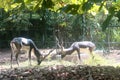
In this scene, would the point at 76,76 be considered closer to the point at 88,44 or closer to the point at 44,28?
the point at 88,44

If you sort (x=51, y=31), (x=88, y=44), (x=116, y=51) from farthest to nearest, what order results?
1. (x=51, y=31)
2. (x=116, y=51)
3. (x=88, y=44)

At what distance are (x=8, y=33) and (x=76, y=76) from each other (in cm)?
1120

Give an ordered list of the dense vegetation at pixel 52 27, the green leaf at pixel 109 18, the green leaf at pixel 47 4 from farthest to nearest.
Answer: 1. the dense vegetation at pixel 52 27
2. the green leaf at pixel 47 4
3. the green leaf at pixel 109 18

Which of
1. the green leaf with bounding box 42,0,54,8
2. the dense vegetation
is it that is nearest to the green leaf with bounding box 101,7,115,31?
the green leaf with bounding box 42,0,54,8

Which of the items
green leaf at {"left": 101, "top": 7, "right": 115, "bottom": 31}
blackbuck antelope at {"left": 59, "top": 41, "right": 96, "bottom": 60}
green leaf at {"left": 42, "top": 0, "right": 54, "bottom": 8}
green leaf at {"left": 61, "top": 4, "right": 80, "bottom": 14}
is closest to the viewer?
green leaf at {"left": 101, "top": 7, "right": 115, "bottom": 31}

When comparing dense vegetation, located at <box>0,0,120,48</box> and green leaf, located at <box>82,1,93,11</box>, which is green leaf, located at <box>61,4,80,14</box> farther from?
dense vegetation, located at <box>0,0,120,48</box>

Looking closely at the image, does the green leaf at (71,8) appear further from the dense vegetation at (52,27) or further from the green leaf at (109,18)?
the dense vegetation at (52,27)

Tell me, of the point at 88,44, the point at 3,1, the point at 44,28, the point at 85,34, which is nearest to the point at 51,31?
the point at 44,28

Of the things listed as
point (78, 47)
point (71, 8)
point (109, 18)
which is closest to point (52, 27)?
point (78, 47)

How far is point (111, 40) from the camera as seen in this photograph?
1405 cm

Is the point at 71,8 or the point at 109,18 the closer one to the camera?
the point at 109,18

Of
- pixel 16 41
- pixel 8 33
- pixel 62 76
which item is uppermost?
pixel 62 76

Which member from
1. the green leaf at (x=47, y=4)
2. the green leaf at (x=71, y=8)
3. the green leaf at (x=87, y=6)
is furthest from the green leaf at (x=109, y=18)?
the green leaf at (x=47, y=4)

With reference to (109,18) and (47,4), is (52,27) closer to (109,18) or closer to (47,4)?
(47,4)
